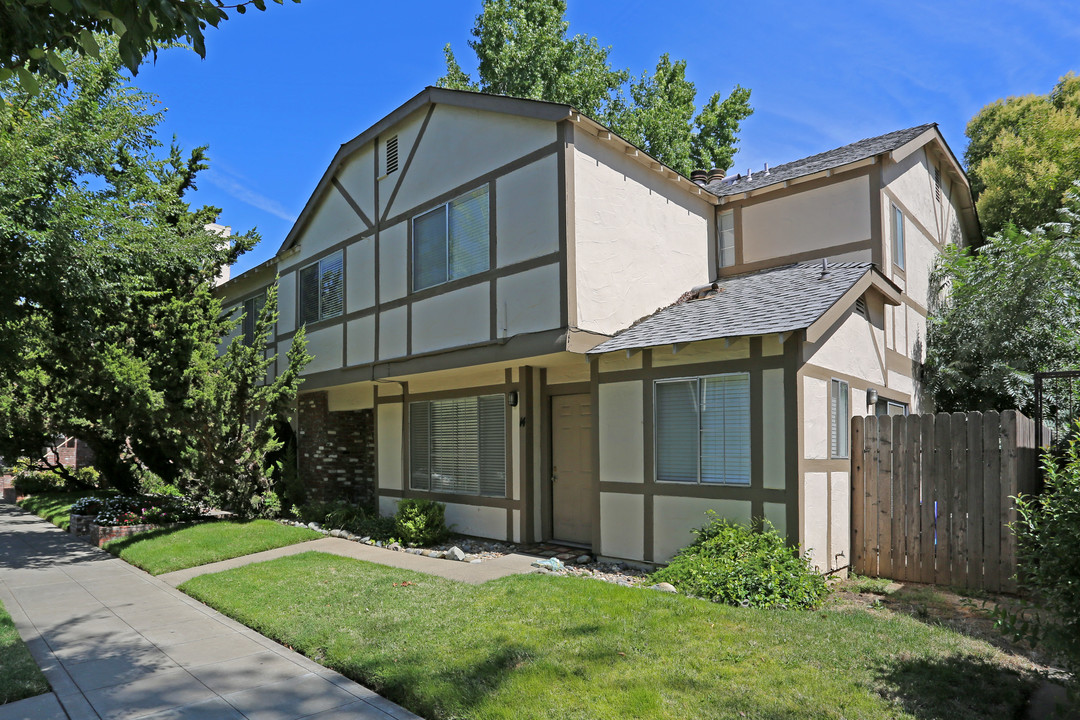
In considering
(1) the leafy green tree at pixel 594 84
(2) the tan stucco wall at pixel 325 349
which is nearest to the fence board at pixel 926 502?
(2) the tan stucco wall at pixel 325 349

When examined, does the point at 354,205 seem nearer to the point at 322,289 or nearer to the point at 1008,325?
the point at 322,289

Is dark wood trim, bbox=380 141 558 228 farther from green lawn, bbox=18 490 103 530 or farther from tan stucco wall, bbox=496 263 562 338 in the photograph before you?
green lawn, bbox=18 490 103 530

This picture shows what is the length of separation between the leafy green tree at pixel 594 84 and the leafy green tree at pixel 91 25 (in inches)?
878

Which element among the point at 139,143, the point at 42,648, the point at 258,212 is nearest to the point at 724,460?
the point at 42,648

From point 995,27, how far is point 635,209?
5.92 m

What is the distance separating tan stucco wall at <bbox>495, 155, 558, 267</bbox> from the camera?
9594 mm

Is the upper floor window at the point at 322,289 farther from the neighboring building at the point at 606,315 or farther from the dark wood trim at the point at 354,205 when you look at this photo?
the dark wood trim at the point at 354,205

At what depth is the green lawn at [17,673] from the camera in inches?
207

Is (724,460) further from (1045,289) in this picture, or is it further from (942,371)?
(1045,289)

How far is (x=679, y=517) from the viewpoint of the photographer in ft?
28.5

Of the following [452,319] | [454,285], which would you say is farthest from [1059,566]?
[454,285]

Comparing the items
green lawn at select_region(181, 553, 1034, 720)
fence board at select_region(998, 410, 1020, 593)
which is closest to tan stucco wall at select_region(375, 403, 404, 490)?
green lawn at select_region(181, 553, 1034, 720)

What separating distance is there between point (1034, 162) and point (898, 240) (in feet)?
30.8

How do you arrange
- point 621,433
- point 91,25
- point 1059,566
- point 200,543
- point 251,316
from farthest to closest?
point 251,316
point 200,543
point 621,433
point 91,25
point 1059,566
